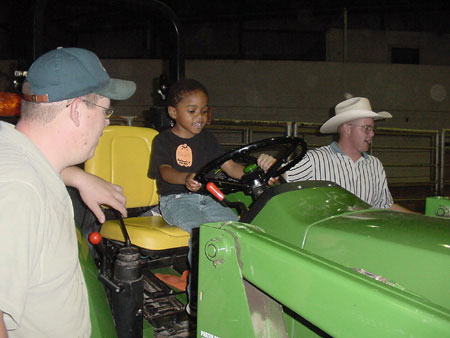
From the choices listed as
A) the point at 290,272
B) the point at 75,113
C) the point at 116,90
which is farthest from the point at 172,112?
the point at 290,272

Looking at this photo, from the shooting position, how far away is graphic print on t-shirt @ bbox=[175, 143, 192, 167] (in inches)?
105

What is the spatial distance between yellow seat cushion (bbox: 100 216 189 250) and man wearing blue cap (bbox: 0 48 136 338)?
0.98m

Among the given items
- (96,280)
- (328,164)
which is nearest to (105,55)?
(328,164)

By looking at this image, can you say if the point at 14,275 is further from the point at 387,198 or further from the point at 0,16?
the point at 0,16

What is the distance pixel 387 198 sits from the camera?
Result: 3014mm

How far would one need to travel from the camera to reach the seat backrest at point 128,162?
2469 mm

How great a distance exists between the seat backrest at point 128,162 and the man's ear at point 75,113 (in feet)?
4.45

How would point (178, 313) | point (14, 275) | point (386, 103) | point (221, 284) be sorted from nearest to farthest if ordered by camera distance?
point (14, 275)
point (221, 284)
point (178, 313)
point (386, 103)

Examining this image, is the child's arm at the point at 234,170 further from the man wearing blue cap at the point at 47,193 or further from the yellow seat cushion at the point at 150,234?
the man wearing blue cap at the point at 47,193

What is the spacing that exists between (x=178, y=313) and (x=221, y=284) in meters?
1.00

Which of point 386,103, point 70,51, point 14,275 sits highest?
point 386,103

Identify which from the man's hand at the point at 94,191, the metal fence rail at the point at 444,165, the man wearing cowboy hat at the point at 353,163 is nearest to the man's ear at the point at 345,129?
the man wearing cowboy hat at the point at 353,163

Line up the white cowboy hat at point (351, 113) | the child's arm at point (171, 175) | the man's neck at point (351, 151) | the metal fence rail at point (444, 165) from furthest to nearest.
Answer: the metal fence rail at point (444, 165), the man's neck at point (351, 151), the white cowboy hat at point (351, 113), the child's arm at point (171, 175)

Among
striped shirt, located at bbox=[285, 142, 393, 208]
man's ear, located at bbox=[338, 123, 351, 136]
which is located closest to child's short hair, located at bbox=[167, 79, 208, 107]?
striped shirt, located at bbox=[285, 142, 393, 208]
